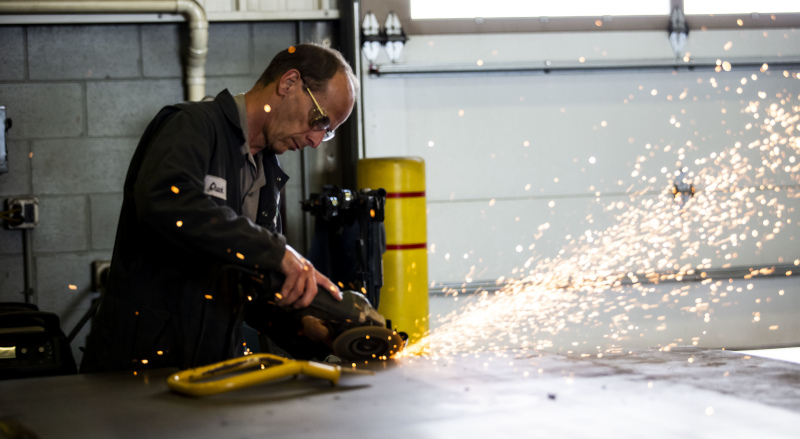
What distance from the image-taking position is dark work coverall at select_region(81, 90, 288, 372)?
156cm

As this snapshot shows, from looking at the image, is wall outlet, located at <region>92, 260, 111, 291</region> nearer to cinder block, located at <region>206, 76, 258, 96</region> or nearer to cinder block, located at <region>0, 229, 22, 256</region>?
cinder block, located at <region>0, 229, 22, 256</region>

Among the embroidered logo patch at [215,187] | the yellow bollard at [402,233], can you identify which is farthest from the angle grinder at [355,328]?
the yellow bollard at [402,233]

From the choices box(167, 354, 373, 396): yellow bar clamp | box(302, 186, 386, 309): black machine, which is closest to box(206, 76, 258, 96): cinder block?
box(302, 186, 386, 309): black machine

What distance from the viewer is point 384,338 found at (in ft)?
5.52

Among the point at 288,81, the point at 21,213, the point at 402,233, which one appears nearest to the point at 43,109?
the point at 21,213

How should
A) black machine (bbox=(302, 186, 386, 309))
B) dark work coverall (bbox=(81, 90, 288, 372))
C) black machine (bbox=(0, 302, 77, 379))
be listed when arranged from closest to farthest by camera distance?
dark work coverall (bbox=(81, 90, 288, 372)) < black machine (bbox=(0, 302, 77, 379)) < black machine (bbox=(302, 186, 386, 309))

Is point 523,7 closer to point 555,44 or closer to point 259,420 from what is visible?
point 555,44

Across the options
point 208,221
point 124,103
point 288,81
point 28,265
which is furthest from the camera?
point 124,103

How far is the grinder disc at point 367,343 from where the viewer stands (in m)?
1.66

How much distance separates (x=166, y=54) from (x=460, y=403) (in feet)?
13.3

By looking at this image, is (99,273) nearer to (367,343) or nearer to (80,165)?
(80,165)

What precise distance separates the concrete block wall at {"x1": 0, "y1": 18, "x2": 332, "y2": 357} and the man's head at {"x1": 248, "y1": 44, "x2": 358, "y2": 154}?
2942 millimetres

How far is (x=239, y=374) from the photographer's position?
1.43 m

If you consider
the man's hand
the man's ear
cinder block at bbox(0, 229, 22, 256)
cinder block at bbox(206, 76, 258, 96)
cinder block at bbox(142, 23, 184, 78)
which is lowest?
cinder block at bbox(0, 229, 22, 256)
